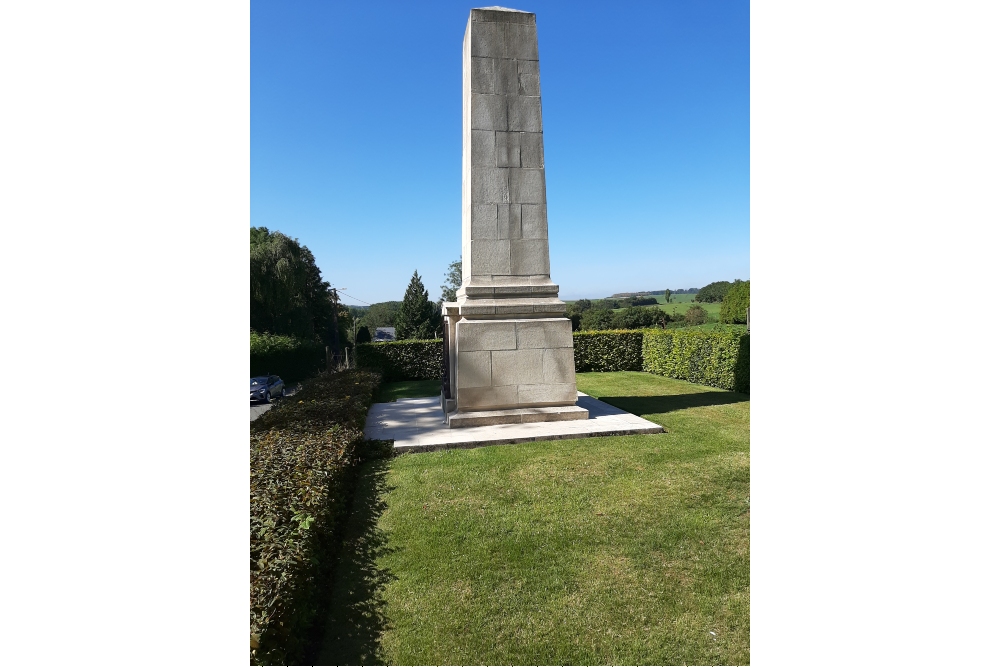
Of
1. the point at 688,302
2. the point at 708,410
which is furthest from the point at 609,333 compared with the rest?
the point at 688,302

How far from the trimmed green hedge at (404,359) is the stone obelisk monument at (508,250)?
29.3 ft

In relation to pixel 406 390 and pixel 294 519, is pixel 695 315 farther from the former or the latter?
pixel 294 519

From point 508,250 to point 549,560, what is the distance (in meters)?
4.99

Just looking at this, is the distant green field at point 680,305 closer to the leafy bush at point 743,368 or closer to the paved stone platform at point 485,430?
the leafy bush at point 743,368

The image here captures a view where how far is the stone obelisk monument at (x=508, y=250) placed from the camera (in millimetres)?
7289

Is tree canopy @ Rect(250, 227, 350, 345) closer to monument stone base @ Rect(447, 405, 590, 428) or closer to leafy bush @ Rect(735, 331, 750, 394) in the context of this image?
monument stone base @ Rect(447, 405, 590, 428)

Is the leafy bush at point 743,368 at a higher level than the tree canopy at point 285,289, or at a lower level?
lower

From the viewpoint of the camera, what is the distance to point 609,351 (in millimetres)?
16844

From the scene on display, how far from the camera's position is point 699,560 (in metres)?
3.34

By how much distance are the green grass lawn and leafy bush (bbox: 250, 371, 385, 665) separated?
0.21 meters

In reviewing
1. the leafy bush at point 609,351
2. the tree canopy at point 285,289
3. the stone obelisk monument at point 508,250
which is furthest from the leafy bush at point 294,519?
the tree canopy at point 285,289

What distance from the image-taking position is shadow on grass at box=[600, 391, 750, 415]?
8.89 metres

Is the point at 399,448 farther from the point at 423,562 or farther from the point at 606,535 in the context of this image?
the point at 606,535

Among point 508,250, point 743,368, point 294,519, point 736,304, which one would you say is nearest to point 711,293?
point 736,304
